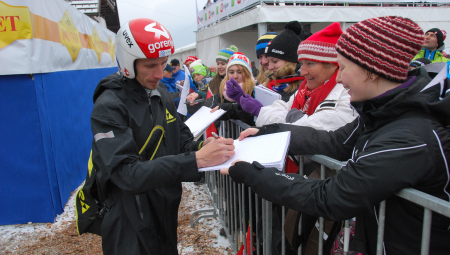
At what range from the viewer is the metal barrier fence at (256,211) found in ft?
3.27

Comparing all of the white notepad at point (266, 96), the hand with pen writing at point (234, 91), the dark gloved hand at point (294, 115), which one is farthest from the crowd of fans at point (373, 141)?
the hand with pen writing at point (234, 91)

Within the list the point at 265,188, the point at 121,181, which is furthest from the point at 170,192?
the point at 265,188

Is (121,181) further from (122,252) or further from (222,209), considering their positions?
(222,209)

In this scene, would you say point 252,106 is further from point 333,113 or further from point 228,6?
point 228,6

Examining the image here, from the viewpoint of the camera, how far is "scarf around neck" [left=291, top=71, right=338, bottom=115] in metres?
2.09

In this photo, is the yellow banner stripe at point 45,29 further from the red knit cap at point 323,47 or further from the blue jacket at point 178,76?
the red knit cap at point 323,47

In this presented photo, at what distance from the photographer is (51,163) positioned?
3.97 metres

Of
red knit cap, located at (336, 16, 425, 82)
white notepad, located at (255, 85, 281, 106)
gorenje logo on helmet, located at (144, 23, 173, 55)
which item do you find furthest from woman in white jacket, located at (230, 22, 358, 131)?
gorenje logo on helmet, located at (144, 23, 173, 55)

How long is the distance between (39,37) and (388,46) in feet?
13.3

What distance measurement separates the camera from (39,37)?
366cm

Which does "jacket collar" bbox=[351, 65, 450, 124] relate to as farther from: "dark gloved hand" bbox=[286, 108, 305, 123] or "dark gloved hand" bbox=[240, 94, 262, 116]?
"dark gloved hand" bbox=[240, 94, 262, 116]

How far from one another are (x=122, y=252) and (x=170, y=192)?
18.2 inches

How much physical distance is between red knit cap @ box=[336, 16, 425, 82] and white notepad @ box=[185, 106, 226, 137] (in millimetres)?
1556

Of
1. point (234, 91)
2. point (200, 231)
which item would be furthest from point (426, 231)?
point (200, 231)
